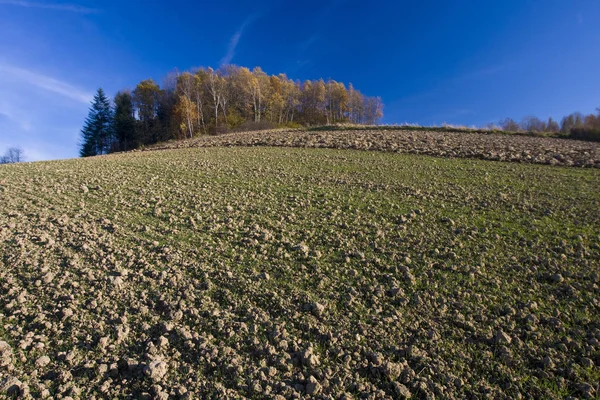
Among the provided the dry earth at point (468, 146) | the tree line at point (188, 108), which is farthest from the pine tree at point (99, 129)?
the dry earth at point (468, 146)

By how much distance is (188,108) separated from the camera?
51.1 meters

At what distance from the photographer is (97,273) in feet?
19.1

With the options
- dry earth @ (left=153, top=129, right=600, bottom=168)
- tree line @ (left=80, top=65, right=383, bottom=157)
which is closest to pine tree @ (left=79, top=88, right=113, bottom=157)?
tree line @ (left=80, top=65, right=383, bottom=157)

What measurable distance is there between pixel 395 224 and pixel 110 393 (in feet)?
22.4

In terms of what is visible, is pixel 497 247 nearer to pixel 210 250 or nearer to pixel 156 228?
pixel 210 250

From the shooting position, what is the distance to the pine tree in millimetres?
55688

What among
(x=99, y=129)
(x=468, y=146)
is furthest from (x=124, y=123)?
(x=468, y=146)

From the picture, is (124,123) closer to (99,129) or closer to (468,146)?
(99,129)

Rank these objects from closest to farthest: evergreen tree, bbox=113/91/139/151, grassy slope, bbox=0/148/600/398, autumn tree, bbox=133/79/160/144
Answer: grassy slope, bbox=0/148/600/398 < evergreen tree, bbox=113/91/139/151 < autumn tree, bbox=133/79/160/144

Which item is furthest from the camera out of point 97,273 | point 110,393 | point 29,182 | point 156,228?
point 29,182

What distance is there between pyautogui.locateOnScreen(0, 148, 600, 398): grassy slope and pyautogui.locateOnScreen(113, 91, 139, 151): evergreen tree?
50410mm

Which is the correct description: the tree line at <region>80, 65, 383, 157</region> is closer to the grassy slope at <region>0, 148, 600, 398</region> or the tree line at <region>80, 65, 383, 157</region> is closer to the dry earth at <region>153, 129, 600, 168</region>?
the dry earth at <region>153, 129, 600, 168</region>

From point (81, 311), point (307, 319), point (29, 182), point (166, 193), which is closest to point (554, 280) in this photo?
point (307, 319)

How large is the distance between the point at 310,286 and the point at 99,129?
64209 mm
